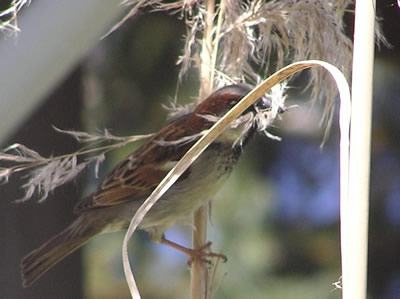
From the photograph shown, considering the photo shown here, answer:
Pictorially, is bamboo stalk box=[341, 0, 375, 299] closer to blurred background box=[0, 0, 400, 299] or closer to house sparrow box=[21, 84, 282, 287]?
house sparrow box=[21, 84, 282, 287]

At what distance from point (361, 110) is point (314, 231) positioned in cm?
196

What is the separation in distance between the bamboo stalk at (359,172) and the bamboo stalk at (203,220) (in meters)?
0.35

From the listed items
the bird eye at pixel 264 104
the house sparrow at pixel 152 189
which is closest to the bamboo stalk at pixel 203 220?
the bird eye at pixel 264 104

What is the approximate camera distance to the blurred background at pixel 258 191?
2.44 metres

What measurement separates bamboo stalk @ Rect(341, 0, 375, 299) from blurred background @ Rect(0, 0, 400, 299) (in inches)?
60.9

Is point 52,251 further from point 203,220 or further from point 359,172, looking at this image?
point 359,172

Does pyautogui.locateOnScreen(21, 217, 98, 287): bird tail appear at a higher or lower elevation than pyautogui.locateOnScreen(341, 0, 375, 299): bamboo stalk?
lower

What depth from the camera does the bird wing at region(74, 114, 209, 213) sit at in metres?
1.47

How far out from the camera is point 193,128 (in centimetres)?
138

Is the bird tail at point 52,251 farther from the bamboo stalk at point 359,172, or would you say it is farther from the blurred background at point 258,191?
the bamboo stalk at point 359,172

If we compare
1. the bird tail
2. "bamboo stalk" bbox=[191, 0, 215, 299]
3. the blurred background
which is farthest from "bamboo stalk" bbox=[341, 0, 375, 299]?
the blurred background

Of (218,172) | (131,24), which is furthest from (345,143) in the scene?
(131,24)

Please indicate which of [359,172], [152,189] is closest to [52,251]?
[152,189]

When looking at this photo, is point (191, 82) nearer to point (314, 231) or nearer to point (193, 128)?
point (314, 231)
